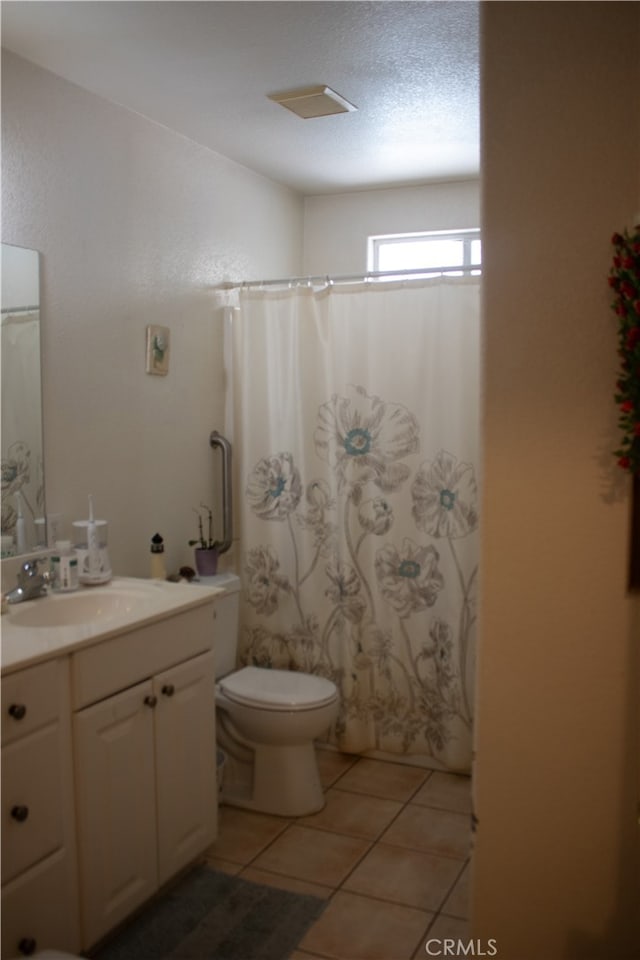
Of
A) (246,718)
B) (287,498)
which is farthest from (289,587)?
(246,718)

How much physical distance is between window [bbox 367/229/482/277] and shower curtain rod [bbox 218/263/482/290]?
0.54 m

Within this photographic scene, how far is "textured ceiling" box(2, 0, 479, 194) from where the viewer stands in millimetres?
2098

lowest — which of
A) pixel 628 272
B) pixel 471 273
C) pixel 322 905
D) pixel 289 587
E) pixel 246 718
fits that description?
pixel 322 905

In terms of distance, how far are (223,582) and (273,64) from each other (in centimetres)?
178

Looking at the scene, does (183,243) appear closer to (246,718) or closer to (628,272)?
(246,718)

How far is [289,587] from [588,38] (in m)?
2.35

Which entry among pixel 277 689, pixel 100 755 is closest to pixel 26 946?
pixel 100 755

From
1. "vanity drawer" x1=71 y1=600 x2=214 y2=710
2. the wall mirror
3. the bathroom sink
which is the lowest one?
"vanity drawer" x1=71 y1=600 x2=214 y2=710

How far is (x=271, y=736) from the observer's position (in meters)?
2.83

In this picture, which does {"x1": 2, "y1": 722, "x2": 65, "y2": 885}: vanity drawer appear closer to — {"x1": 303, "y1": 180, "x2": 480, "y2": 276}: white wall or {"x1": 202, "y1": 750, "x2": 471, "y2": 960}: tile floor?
{"x1": 202, "y1": 750, "x2": 471, "y2": 960}: tile floor

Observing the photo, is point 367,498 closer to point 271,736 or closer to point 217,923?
point 271,736

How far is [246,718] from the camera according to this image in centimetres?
286

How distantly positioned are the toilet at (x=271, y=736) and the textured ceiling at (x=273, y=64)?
165 centimetres

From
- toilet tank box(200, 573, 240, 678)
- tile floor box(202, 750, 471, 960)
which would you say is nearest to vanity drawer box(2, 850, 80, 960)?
tile floor box(202, 750, 471, 960)
